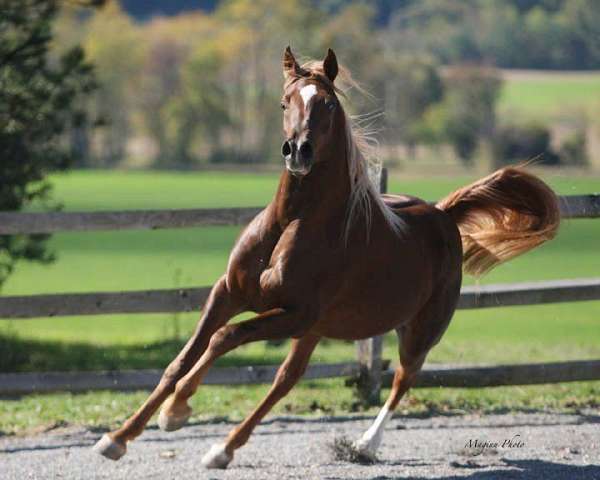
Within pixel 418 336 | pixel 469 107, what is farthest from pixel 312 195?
pixel 469 107

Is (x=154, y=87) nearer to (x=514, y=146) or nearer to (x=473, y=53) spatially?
(x=473, y=53)

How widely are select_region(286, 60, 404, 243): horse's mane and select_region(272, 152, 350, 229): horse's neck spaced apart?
10 cm

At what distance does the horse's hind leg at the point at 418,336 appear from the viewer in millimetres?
7504

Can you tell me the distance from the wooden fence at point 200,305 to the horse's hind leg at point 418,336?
5.13ft

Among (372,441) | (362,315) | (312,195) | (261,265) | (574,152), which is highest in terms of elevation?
(312,195)

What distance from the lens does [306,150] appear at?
19.7 feet

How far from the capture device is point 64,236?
43031 mm

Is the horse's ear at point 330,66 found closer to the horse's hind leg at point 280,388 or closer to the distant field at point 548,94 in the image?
the horse's hind leg at point 280,388

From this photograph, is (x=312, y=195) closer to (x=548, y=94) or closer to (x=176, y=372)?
(x=176, y=372)

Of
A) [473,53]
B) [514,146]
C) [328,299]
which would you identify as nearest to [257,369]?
[328,299]

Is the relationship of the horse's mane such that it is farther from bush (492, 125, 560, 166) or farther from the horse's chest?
bush (492, 125, 560, 166)

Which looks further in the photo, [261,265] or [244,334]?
[261,265]

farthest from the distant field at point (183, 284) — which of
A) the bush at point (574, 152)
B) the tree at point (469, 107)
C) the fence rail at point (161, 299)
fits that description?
the tree at point (469, 107)

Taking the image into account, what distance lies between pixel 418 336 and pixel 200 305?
2227 millimetres
